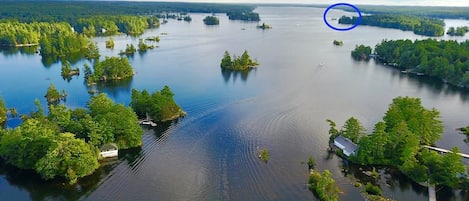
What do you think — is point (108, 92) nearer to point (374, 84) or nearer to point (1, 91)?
point (1, 91)

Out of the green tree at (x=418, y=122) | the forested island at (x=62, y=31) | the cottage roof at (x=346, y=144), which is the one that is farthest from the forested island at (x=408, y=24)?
the cottage roof at (x=346, y=144)

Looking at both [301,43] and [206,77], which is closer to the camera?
[206,77]

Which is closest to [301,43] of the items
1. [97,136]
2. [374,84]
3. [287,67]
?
[287,67]

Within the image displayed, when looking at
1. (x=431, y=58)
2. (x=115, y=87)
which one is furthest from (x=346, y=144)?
(x=431, y=58)

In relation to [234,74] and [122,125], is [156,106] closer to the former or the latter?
[122,125]

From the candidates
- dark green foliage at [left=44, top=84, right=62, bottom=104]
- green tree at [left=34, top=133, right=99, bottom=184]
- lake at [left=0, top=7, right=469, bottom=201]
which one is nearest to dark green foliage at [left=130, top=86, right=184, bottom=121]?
lake at [left=0, top=7, right=469, bottom=201]

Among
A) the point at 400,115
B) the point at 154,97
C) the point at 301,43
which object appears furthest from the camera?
the point at 301,43
